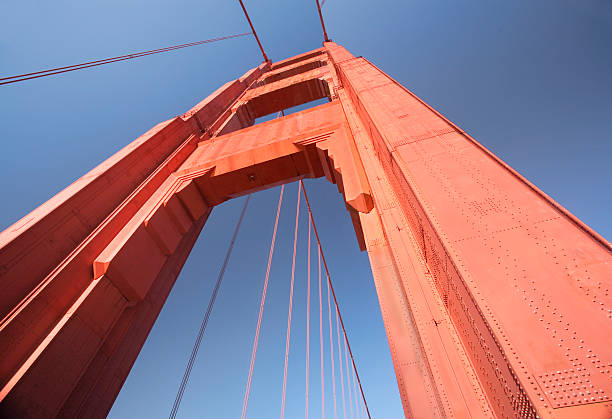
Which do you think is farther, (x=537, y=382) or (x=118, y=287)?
(x=118, y=287)

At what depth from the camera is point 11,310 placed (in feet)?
10.9

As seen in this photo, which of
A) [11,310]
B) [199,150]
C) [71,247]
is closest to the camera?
[11,310]

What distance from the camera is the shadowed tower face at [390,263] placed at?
Answer: 1717 mm

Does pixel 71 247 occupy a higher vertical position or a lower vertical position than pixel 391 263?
higher

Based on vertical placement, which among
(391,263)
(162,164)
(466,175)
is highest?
(162,164)

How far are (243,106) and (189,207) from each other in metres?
7.83

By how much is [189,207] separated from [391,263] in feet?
16.9

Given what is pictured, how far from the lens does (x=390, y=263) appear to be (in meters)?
3.61

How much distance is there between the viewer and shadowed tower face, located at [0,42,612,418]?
5.63ft

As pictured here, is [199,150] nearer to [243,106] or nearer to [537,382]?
[243,106]

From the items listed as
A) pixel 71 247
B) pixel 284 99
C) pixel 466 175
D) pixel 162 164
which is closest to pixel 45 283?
pixel 71 247

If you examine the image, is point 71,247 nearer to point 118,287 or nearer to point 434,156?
point 118,287

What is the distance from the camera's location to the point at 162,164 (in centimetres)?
674

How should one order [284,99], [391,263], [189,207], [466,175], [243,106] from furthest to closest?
1. [284,99]
2. [243,106]
3. [189,207]
4. [391,263]
5. [466,175]
